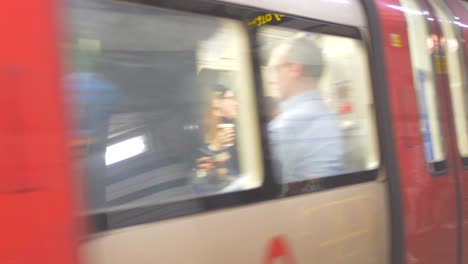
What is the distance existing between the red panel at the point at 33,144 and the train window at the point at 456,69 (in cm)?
287

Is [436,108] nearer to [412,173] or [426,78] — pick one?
[426,78]

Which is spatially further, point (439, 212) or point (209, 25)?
point (439, 212)

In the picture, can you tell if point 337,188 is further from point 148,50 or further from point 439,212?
point 148,50

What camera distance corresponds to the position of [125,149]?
6.19 ft

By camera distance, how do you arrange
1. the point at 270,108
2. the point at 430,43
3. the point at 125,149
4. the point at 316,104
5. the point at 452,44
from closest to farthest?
the point at 125,149 < the point at 270,108 < the point at 316,104 < the point at 430,43 < the point at 452,44

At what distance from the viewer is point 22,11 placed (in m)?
1.54

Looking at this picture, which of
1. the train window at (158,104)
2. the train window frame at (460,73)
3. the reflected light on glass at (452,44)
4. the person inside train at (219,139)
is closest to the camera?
the train window at (158,104)

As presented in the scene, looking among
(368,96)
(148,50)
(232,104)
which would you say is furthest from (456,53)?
(148,50)

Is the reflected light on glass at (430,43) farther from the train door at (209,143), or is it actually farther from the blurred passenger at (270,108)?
the blurred passenger at (270,108)

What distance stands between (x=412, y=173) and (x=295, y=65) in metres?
1.02

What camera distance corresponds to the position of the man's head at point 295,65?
247 centimetres

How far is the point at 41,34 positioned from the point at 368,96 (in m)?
1.95

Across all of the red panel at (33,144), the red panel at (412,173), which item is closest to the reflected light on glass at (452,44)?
the red panel at (412,173)

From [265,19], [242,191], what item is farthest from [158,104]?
[265,19]
